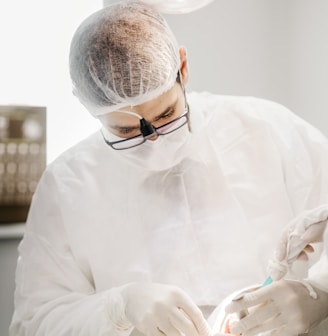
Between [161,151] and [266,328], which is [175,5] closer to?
[161,151]

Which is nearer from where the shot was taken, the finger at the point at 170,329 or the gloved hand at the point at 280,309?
the gloved hand at the point at 280,309

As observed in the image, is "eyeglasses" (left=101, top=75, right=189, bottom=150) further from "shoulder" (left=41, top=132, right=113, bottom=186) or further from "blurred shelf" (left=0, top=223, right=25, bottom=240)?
"blurred shelf" (left=0, top=223, right=25, bottom=240)

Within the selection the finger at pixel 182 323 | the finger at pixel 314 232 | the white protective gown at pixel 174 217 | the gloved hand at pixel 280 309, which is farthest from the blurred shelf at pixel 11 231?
the finger at pixel 314 232

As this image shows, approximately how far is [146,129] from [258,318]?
0.51 meters

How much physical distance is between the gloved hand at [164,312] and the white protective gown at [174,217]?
6.0 inches

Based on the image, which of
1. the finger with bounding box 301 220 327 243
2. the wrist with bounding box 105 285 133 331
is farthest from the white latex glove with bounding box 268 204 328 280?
the wrist with bounding box 105 285 133 331

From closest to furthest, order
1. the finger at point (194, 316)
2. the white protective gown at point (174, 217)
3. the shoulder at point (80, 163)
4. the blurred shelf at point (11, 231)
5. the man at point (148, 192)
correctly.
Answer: the finger at point (194, 316)
the man at point (148, 192)
the white protective gown at point (174, 217)
the shoulder at point (80, 163)
the blurred shelf at point (11, 231)

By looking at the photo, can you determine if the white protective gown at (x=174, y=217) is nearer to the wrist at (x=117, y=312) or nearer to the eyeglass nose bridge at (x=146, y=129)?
the wrist at (x=117, y=312)

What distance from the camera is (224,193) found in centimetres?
143

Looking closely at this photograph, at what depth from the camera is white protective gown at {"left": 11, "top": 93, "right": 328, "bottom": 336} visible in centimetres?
137

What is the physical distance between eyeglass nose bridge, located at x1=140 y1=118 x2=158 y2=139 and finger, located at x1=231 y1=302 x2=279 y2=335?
482mm

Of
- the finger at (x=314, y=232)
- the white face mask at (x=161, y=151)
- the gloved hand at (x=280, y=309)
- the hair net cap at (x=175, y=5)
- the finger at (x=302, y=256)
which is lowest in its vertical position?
the gloved hand at (x=280, y=309)

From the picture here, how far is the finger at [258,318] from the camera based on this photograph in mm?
1093

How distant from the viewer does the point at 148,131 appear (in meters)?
1.29
